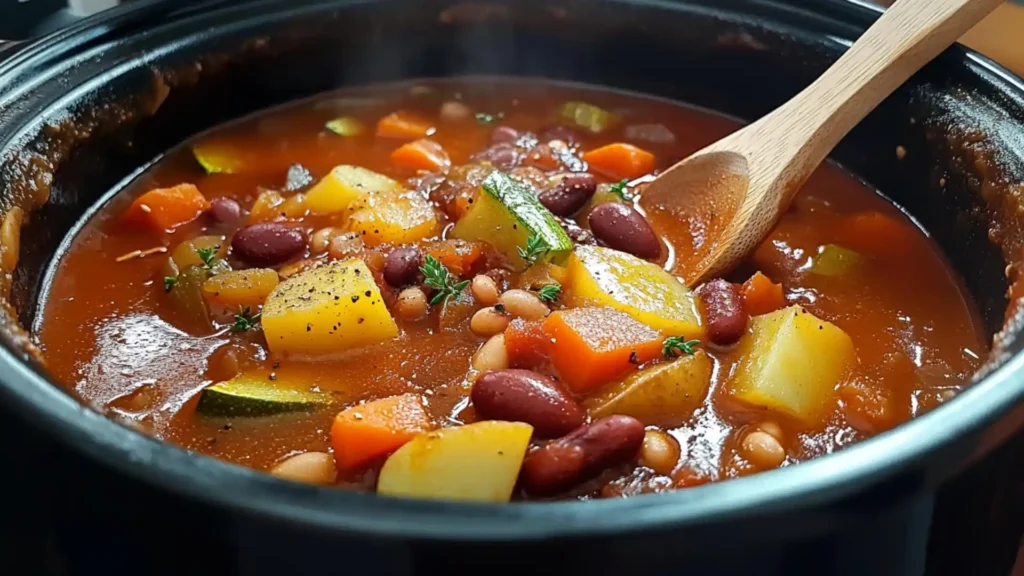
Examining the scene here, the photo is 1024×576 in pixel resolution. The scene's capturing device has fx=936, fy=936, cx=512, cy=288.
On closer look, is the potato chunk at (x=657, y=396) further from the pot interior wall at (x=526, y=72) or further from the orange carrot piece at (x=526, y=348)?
the pot interior wall at (x=526, y=72)

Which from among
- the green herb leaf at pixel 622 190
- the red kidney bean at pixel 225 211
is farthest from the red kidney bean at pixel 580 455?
the red kidney bean at pixel 225 211

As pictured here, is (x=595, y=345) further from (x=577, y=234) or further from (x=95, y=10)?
(x=95, y=10)

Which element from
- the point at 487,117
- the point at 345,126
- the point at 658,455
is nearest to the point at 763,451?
the point at 658,455

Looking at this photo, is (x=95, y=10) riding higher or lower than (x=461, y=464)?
higher

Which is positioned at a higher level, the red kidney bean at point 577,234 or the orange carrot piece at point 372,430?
the red kidney bean at point 577,234

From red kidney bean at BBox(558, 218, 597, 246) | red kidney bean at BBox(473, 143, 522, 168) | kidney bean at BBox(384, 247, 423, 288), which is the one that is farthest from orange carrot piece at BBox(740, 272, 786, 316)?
red kidney bean at BBox(473, 143, 522, 168)

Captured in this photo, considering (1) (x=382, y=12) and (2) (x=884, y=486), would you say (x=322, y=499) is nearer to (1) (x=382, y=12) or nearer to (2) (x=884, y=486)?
(2) (x=884, y=486)
